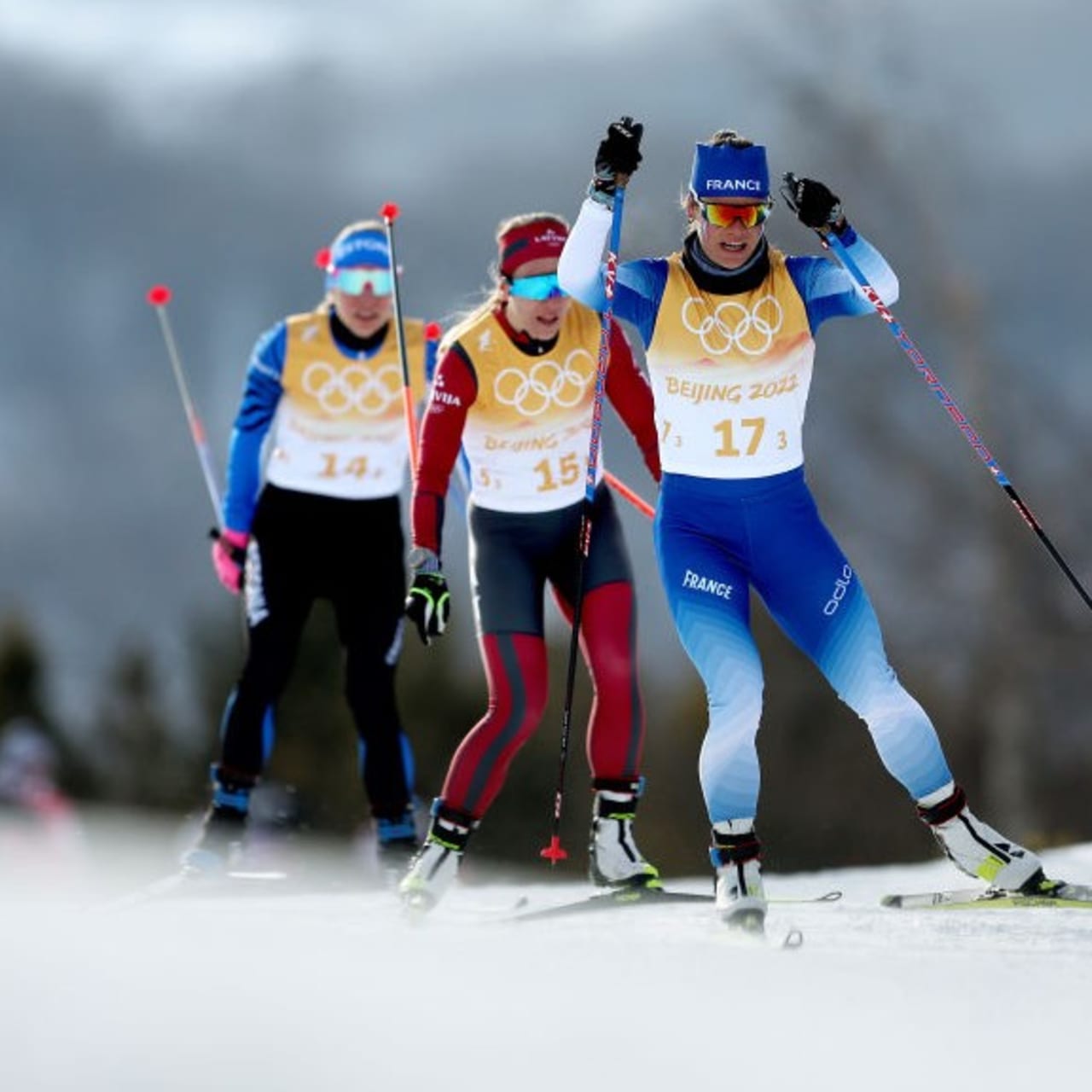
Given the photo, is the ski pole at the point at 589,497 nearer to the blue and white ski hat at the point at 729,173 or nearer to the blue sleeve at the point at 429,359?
the blue and white ski hat at the point at 729,173

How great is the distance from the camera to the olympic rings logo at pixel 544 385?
6.92 metres

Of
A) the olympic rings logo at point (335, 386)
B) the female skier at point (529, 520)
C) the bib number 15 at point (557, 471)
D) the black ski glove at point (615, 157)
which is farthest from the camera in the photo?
the olympic rings logo at point (335, 386)

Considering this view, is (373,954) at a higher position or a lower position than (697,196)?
lower

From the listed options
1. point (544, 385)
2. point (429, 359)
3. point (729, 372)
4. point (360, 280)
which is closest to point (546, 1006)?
point (729, 372)

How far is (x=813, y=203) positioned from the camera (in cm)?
607

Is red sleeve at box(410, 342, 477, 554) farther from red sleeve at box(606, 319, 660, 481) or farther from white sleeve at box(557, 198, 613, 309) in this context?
white sleeve at box(557, 198, 613, 309)

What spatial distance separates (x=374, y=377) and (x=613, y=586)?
1.84m

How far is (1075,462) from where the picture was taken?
27.7 m

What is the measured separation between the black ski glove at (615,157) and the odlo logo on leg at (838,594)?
4.16 feet

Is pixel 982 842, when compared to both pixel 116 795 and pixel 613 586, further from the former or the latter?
pixel 116 795

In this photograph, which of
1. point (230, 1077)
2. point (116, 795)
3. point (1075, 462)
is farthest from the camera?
point (116, 795)

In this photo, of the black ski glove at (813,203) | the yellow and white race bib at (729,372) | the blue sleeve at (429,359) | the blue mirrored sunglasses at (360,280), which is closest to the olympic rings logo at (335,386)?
the blue sleeve at (429,359)

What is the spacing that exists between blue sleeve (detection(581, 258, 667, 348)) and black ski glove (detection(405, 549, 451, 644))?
0.96m

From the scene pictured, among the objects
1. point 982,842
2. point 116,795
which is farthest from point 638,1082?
point 116,795
